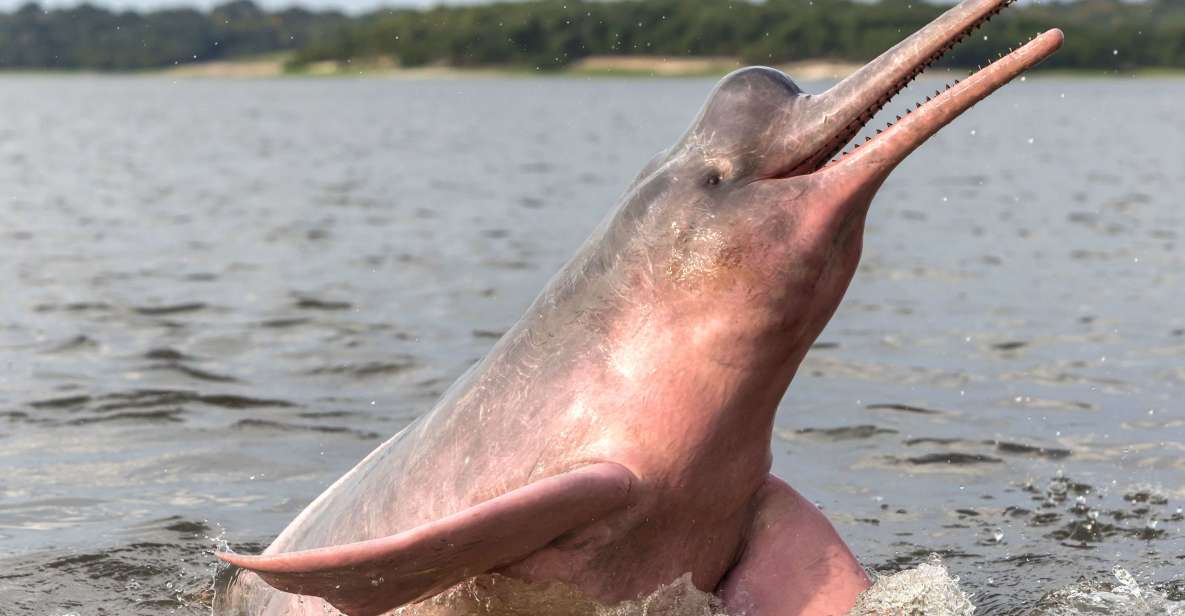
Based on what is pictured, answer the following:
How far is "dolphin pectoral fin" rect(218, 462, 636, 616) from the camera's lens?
16.9ft

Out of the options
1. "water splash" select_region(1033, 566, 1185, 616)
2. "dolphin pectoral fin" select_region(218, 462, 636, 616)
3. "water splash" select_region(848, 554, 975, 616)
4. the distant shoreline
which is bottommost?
the distant shoreline

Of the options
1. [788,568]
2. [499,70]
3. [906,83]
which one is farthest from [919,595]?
[499,70]

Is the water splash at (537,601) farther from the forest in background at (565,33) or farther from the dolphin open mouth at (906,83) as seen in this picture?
the forest in background at (565,33)

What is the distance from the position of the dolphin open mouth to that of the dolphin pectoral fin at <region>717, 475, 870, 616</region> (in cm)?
148

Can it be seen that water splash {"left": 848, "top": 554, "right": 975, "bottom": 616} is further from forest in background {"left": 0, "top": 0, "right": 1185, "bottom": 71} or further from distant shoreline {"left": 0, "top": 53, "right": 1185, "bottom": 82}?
distant shoreline {"left": 0, "top": 53, "right": 1185, "bottom": 82}

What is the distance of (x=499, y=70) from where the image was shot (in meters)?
147

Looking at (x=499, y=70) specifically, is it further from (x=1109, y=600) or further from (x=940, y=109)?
(x=940, y=109)

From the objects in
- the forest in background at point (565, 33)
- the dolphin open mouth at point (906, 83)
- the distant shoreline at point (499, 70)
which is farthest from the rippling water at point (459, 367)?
the distant shoreline at point (499, 70)

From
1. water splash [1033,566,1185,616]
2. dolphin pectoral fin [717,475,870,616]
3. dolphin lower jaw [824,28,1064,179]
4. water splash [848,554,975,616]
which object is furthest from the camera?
water splash [1033,566,1185,616]

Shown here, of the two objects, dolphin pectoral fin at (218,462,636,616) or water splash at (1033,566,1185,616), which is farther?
water splash at (1033,566,1185,616)

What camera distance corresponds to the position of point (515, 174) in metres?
37.4

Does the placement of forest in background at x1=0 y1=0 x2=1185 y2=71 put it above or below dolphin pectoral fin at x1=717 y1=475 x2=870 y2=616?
below

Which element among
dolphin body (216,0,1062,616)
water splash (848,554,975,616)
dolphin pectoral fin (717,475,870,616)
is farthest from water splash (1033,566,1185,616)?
dolphin body (216,0,1062,616)

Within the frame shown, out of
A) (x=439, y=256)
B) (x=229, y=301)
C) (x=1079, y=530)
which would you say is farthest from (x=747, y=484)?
(x=439, y=256)
